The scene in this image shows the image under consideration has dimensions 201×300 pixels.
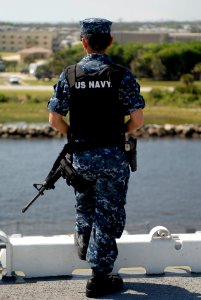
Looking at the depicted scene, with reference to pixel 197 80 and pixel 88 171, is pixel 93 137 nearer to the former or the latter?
pixel 88 171

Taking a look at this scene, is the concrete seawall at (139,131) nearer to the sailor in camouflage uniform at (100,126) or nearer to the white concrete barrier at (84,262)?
the white concrete barrier at (84,262)

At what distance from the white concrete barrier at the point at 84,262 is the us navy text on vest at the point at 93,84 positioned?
3.08 feet

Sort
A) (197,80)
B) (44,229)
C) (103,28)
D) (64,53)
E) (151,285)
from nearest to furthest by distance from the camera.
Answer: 1. (103,28)
2. (151,285)
3. (44,229)
4. (197,80)
5. (64,53)

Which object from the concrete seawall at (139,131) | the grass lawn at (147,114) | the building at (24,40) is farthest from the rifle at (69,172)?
the building at (24,40)

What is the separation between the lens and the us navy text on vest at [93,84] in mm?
4371

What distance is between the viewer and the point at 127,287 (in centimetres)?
461

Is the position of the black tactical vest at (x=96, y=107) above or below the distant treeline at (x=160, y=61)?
above

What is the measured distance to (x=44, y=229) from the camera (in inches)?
269

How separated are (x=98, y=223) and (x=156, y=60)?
75.3 metres

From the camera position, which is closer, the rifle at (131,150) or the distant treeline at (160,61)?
the rifle at (131,150)

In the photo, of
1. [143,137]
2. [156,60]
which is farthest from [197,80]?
[143,137]

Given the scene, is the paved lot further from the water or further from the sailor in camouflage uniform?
the water

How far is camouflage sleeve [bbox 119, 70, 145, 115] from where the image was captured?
172 inches

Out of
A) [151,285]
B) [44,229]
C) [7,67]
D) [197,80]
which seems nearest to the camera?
[151,285]
